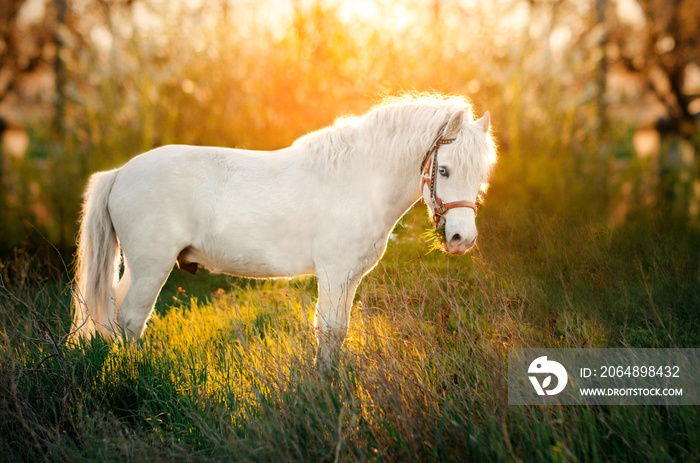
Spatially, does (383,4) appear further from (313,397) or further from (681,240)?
(313,397)

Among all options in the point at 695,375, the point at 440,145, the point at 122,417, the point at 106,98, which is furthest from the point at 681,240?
the point at 106,98

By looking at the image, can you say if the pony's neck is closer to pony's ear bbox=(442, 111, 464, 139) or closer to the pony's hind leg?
pony's ear bbox=(442, 111, 464, 139)

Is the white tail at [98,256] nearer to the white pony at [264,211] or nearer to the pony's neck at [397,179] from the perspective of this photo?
the white pony at [264,211]

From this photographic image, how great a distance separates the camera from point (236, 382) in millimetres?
2695

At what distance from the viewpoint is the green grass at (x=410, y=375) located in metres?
2.06

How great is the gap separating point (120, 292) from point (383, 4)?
6.79 metres

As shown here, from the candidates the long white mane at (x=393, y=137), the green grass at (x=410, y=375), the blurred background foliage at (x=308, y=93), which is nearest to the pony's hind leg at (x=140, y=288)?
the green grass at (x=410, y=375)

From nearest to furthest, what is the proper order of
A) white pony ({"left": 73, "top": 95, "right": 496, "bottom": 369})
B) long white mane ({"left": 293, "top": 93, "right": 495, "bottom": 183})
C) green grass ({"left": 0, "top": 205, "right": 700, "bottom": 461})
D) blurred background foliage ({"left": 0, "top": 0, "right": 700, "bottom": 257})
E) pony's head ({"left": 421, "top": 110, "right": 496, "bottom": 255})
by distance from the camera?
green grass ({"left": 0, "top": 205, "right": 700, "bottom": 461})
pony's head ({"left": 421, "top": 110, "right": 496, "bottom": 255})
long white mane ({"left": 293, "top": 93, "right": 495, "bottom": 183})
white pony ({"left": 73, "top": 95, "right": 496, "bottom": 369})
blurred background foliage ({"left": 0, "top": 0, "right": 700, "bottom": 257})

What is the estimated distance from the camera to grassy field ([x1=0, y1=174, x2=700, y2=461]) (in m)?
2.06

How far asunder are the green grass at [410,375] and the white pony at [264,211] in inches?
12.7

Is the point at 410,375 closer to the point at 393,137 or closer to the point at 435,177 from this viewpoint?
the point at 435,177

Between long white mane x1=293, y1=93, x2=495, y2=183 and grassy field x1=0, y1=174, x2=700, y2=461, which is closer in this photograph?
→ grassy field x1=0, y1=174, x2=700, y2=461

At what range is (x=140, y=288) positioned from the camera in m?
3.30

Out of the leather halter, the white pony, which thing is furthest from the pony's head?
the white pony
